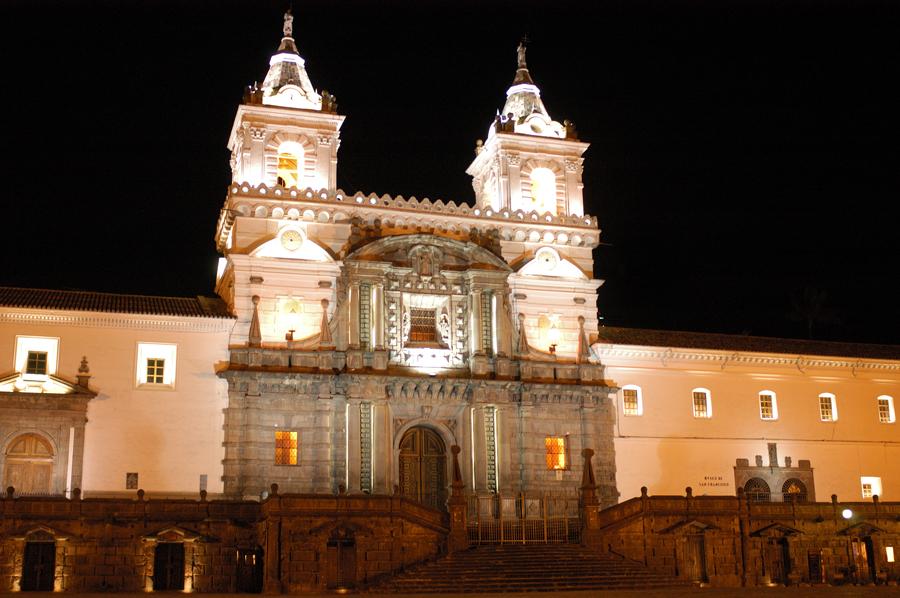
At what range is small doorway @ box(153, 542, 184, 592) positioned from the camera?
3962 centimetres

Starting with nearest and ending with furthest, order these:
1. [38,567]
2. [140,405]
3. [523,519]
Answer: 1. [38,567]
2. [523,519]
3. [140,405]

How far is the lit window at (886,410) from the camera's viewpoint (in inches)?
2221

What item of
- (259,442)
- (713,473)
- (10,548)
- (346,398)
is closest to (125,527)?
(10,548)

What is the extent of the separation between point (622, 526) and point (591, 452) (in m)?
3.11

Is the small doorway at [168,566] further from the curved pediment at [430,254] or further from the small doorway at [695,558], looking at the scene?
the small doorway at [695,558]

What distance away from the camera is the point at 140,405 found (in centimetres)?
4444

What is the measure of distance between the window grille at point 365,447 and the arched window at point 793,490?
20.5 meters

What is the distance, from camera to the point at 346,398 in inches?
1821

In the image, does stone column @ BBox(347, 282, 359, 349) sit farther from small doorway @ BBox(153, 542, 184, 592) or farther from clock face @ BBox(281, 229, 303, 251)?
small doorway @ BBox(153, 542, 184, 592)

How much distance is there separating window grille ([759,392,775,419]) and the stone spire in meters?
25.5

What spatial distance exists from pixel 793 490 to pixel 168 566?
29673 mm

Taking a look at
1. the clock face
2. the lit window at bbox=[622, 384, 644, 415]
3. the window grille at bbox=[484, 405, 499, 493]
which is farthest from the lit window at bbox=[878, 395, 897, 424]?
the clock face

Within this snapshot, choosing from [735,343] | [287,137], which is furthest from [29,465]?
[735,343]

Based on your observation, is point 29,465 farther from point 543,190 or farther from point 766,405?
point 766,405
